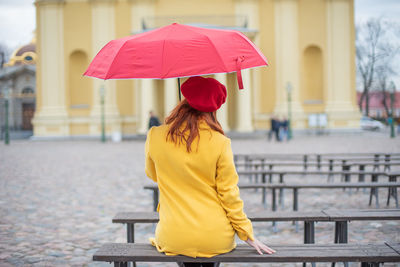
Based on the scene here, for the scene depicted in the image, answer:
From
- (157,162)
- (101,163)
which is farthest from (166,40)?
(101,163)

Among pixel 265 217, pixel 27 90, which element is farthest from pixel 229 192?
pixel 27 90

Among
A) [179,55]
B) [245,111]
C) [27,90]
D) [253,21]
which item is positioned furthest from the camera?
[27,90]

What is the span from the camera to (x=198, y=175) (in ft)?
9.10

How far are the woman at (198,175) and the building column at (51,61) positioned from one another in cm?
3079

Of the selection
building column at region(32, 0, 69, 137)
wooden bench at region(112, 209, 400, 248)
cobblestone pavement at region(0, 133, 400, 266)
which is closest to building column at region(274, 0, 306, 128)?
building column at region(32, 0, 69, 137)

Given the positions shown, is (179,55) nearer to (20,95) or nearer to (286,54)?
(286,54)

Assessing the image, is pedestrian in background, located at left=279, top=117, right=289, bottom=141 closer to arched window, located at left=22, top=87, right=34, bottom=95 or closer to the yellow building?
the yellow building

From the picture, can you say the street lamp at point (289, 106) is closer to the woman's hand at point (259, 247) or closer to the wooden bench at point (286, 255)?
the wooden bench at point (286, 255)

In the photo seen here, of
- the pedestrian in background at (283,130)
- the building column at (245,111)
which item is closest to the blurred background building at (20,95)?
the building column at (245,111)

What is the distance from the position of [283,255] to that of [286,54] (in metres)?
30.5

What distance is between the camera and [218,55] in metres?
2.92

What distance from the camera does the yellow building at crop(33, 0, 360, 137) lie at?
32375mm

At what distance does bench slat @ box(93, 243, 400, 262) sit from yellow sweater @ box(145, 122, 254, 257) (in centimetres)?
11

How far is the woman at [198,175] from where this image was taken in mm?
2742
